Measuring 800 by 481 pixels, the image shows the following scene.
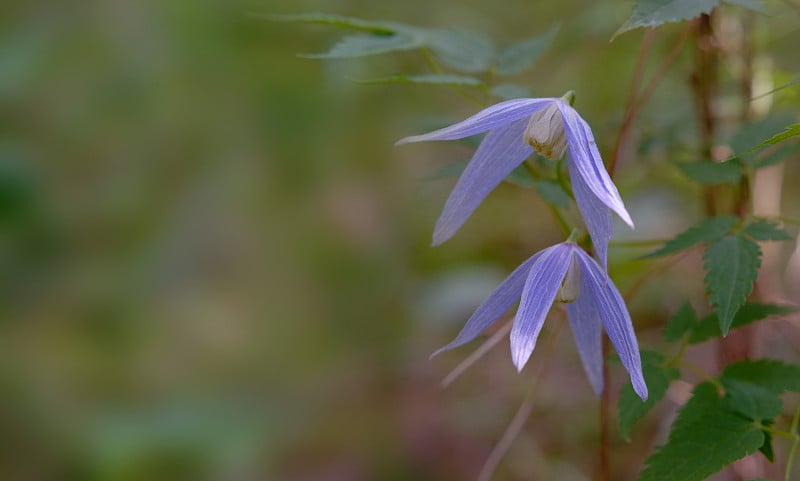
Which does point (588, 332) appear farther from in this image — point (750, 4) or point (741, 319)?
point (750, 4)

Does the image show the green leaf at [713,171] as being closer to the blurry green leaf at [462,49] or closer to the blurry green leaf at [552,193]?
the blurry green leaf at [552,193]

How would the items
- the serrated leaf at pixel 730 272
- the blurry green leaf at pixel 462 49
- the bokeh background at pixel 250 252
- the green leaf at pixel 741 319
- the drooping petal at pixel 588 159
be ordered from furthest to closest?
the bokeh background at pixel 250 252 < the blurry green leaf at pixel 462 49 < the green leaf at pixel 741 319 < the serrated leaf at pixel 730 272 < the drooping petal at pixel 588 159

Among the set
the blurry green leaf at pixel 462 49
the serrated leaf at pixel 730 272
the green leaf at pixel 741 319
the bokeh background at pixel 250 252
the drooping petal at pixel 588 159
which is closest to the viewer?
the drooping petal at pixel 588 159

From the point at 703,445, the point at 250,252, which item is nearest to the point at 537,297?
the point at 703,445

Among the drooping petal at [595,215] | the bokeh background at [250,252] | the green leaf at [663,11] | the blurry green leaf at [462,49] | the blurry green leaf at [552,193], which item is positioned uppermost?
the green leaf at [663,11]

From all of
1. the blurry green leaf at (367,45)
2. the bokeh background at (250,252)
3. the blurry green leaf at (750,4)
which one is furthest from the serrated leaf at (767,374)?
the bokeh background at (250,252)

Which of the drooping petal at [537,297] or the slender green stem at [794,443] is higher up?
the drooping petal at [537,297]

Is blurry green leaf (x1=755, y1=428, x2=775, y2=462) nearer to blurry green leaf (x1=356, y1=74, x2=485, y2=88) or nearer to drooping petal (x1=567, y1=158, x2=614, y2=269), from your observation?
drooping petal (x1=567, y1=158, x2=614, y2=269)
